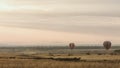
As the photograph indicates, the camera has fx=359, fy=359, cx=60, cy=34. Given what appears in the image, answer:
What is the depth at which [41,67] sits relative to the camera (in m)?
43.2

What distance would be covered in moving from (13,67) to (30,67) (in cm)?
203

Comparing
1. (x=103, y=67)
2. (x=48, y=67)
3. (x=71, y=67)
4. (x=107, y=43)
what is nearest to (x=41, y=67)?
(x=48, y=67)

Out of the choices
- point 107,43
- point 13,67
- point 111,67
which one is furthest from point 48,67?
point 107,43

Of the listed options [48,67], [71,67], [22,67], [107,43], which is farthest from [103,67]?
[107,43]

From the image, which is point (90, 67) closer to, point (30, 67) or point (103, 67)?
point (103, 67)

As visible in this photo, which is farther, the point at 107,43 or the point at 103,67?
the point at 107,43

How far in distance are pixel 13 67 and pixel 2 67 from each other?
1302 mm

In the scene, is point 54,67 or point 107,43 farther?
point 107,43

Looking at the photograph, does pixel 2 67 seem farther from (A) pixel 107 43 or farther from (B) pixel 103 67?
(A) pixel 107 43

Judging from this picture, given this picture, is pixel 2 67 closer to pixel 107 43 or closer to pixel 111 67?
pixel 111 67

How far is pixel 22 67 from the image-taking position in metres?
43.2

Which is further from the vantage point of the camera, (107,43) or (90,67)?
(107,43)

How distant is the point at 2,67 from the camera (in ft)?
140

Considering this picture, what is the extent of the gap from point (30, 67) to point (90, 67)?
285 inches
